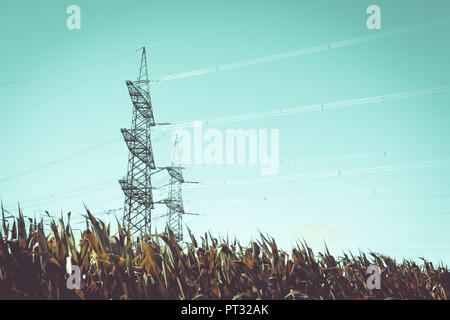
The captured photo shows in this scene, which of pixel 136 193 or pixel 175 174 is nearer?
Answer: pixel 136 193

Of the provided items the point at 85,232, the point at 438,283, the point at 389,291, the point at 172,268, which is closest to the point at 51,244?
the point at 85,232

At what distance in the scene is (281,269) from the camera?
4.54 m

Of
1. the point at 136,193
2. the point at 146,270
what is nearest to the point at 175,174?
the point at 136,193

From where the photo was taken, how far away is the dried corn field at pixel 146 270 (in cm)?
342

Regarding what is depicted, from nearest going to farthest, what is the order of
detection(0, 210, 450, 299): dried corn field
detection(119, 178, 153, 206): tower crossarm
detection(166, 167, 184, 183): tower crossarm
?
1. detection(0, 210, 450, 299): dried corn field
2. detection(119, 178, 153, 206): tower crossarm
3. detection(166, 167, 184, 183): tower crossarm

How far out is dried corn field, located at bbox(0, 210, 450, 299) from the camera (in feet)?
11.2

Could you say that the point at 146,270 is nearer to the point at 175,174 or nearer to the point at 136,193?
the point at 136,193

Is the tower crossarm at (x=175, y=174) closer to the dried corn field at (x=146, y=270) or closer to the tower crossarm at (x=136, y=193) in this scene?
the tower crossarm at (x=136, y=193)

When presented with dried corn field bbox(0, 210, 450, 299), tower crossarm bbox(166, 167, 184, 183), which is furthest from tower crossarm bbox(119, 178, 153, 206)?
dried corn field bbox(0, 210, 450, 299)

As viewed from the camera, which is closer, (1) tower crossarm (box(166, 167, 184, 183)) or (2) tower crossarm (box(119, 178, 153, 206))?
(2) tower crossarm (box(119, 178, 153, 206))

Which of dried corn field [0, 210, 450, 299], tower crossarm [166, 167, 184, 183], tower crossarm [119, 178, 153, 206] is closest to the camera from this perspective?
dried corn field [0, 210, 450, 299]

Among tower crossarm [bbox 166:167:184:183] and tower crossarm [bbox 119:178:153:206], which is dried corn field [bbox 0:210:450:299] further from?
tower crossarm [bbox 166:167:184:183]

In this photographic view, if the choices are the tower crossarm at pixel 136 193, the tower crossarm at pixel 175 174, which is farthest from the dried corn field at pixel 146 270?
the tower crossarm at pixel 175 174

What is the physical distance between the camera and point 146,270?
377 centimetres
